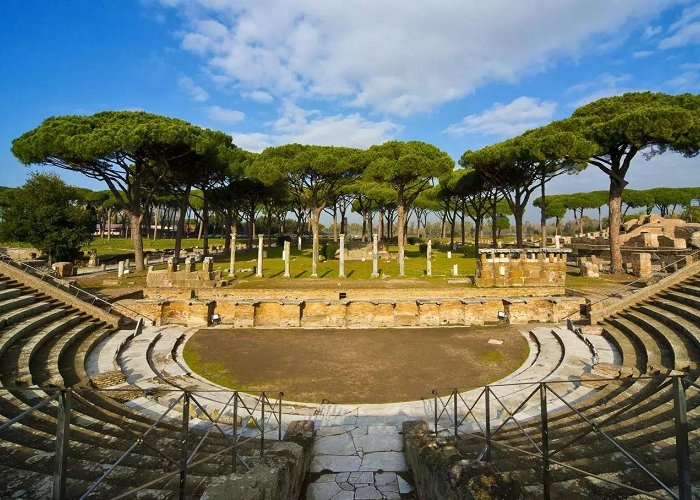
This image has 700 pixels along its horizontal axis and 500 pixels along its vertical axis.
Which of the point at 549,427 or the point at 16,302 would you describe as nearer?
the point at 549,427

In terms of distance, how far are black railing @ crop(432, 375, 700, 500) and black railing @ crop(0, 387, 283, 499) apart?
3223 mm

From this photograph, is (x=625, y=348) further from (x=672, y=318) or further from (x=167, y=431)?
(x=167, y=431)

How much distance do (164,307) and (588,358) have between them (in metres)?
15.7

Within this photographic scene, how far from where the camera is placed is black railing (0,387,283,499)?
271 cm

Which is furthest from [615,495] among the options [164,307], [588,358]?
[164,307]

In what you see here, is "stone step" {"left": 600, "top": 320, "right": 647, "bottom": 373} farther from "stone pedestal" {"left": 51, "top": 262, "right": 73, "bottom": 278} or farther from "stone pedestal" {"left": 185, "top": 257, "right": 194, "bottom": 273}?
"stone pedestal" {"left": 51, "top": 262, "right": 73, "bottom": 278}

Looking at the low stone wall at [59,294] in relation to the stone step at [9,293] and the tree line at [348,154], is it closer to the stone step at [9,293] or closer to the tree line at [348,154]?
the stone step at [9,293]

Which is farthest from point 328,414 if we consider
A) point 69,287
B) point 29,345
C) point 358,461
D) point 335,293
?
point 69,287

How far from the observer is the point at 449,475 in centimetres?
419

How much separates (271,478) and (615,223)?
26378mm

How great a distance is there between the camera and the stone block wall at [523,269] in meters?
18.7

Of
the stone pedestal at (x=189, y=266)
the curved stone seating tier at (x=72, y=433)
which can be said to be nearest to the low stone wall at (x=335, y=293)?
the stone pedestal at (x=189, y=266)

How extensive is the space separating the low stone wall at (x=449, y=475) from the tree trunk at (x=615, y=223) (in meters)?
23.4

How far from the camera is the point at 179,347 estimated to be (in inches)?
523
